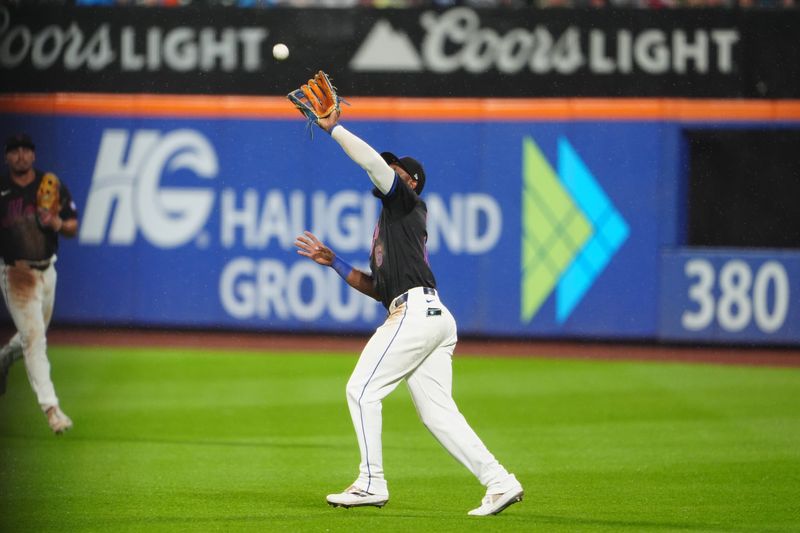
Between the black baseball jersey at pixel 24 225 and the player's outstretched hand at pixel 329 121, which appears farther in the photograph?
the black baseball jersey at pixel 24 225

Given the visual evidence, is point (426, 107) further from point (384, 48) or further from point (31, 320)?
point (31, 320)

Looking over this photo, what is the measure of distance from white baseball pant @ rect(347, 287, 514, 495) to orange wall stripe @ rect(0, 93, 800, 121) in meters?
8.82

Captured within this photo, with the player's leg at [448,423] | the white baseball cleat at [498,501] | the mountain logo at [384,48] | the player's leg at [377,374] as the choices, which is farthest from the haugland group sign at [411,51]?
the white baseball cleat at [498,501]

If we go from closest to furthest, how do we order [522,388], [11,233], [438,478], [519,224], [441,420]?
[441,420], [438,478], [11,233], [522,388], [519,224]

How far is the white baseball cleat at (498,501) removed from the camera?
737cm

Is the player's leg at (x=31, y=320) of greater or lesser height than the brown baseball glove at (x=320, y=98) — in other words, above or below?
below

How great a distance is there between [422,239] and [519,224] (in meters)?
8.81

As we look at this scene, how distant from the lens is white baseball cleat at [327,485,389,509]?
24.8 ft

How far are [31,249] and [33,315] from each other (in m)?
0.48

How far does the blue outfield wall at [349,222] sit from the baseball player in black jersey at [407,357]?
8611 mm

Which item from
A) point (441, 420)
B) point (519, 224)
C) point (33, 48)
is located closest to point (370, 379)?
point (441, 420)

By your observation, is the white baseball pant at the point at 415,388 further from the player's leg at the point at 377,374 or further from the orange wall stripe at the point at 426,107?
the orange wall stripe at the point at 426,107

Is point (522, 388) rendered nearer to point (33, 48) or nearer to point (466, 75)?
point (466, 75)

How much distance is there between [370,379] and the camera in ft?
24.6
